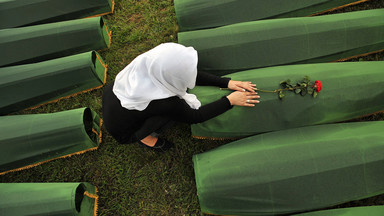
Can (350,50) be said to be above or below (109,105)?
above

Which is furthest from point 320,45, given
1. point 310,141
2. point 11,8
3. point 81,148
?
point 11,8

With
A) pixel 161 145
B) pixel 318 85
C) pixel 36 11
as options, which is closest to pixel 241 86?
pixel 318 85

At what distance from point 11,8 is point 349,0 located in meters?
3.74

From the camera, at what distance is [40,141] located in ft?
6.40

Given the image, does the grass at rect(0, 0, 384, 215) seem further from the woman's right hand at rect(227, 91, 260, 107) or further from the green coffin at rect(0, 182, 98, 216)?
the woman's right hand at rect(227, 91, 260, 107)

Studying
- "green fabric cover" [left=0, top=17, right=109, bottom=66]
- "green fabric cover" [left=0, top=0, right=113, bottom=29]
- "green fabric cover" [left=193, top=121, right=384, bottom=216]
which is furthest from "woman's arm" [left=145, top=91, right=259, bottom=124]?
"green fabric cover" [left=0, top=0, right=113, bottom=29]

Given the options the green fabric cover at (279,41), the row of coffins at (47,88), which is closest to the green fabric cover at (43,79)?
the row of coffins at (47,88)

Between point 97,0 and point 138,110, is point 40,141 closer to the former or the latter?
point 138,110

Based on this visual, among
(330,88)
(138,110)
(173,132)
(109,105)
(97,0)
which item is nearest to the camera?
(138,110)

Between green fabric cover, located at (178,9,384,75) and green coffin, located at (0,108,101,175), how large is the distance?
1.20 m

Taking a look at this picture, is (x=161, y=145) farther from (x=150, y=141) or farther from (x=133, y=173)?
(x=133, y=173)

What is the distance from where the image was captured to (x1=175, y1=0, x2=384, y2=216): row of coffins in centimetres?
161

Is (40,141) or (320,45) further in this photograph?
(320,45)

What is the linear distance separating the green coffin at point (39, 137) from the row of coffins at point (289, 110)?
1.01 m
